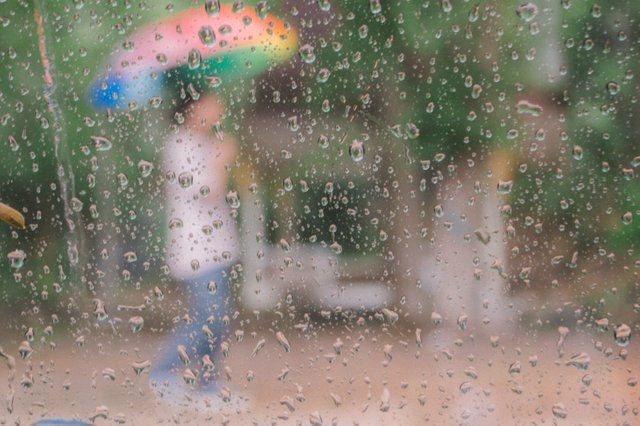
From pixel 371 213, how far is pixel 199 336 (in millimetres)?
245

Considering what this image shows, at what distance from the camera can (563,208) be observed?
0.66 m

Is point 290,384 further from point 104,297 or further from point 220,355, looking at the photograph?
point 104,297

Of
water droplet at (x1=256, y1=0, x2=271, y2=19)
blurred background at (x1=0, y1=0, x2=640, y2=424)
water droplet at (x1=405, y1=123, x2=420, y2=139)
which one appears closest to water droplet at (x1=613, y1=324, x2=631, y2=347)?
blurred background at (x1=0, y1=0, x2=640, y2=424)

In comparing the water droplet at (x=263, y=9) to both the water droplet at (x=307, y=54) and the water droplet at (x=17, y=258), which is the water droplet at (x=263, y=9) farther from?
the water droplet at (x=17, y=258)

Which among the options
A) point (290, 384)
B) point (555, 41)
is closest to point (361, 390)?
point (290, 384)

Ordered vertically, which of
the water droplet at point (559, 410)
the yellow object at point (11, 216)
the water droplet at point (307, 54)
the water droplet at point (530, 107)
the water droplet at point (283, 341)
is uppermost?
the water droplet at point (307, 54)

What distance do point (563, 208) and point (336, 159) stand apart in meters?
0.26

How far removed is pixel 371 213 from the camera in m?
0.68

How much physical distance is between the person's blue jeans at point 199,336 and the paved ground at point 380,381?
0.06 ft

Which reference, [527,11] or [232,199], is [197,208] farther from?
[527,11]

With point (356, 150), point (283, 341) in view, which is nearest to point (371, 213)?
point (356, 150)

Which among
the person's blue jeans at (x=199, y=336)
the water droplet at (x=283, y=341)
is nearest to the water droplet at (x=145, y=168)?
the person's blue jeans at (x=199, y=336)

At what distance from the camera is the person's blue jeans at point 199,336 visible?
26.7 inches

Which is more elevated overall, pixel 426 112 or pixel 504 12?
pixel 504 12
